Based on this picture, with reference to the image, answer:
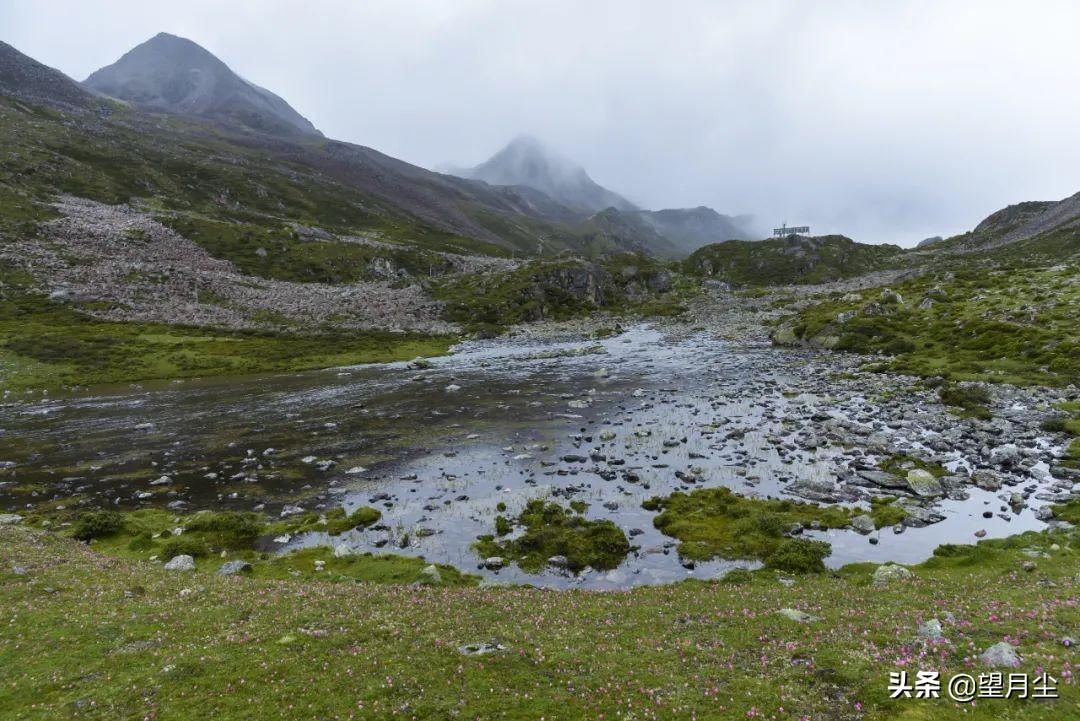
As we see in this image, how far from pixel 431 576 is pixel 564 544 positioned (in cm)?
555

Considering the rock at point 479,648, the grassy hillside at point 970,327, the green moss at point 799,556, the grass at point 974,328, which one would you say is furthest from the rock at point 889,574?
the grassy hillside at point 970,327

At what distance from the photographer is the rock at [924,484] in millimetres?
23328

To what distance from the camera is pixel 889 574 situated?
16.4 m

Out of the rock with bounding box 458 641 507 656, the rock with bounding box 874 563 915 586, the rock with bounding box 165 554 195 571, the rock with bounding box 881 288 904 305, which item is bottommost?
the rock with bounding box 165 554 195 571

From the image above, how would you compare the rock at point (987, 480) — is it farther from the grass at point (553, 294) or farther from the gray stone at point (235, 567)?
the grass at point (553, 294)

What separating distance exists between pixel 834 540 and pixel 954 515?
5738 millimetres

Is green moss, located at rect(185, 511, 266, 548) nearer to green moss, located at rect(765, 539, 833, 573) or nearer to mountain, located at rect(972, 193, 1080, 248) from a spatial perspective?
green moss, located at rect(765, 539, 833, 573)

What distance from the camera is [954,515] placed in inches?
842

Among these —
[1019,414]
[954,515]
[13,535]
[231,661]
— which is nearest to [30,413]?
[13,535]

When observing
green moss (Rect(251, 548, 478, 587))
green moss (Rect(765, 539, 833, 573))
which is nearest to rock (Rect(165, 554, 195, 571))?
green moss (Rect(251, 548, 478, 587))

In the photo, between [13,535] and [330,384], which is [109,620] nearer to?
[13,535]

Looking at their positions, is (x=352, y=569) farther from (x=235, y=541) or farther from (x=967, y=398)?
(x=967, y=398)

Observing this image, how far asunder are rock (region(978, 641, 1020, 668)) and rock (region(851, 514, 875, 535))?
37.3 feet

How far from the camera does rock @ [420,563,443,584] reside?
1869 cm
